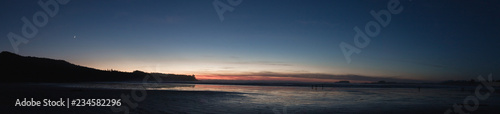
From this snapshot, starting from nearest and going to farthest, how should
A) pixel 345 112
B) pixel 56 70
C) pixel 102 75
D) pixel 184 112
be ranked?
pixel 184 112, pixel 345 112, pixel 56 70, pixel 102 75

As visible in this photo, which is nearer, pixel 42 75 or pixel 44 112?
pixel 44 112

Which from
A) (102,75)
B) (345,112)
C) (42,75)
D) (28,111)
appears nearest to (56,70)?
(42,75)

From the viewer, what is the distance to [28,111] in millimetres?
16109

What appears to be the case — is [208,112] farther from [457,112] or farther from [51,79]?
[51,79]

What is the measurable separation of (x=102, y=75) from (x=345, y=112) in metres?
152

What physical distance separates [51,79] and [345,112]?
357 ft

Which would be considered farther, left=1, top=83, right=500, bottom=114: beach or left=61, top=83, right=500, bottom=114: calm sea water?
left=61, top=83, right=500, bottom=114: calm sea water

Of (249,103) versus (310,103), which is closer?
(249,103)

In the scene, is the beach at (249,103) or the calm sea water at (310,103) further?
the calm sea water at (310,103)

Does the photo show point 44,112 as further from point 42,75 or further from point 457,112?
point 42,75

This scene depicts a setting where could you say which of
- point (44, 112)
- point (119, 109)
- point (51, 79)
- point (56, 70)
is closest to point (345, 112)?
point (119, 109)

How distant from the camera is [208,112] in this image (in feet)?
59.6

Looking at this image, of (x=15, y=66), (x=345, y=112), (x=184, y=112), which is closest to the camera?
(x=184, y=112)

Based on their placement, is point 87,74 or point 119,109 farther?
point 87,74
